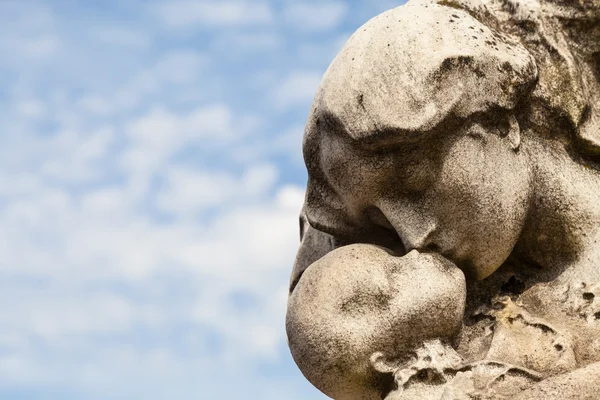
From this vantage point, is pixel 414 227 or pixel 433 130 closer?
pixel 433 130

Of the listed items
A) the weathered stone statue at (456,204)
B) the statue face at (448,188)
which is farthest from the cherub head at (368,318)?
the statue face at (448,188)

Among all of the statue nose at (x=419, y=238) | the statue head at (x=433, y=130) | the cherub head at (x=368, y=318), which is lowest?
the cherub head at (x=368, y=318)

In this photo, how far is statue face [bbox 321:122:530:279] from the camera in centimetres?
372

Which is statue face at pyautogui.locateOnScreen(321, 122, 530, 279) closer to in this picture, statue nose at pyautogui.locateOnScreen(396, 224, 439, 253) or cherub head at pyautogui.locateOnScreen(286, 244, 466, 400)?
statue nose at pyautogui.locateOnScreen(396, 224, 439, 253)

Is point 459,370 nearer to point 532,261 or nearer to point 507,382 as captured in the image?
point 507,382

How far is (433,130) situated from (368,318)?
640 mm

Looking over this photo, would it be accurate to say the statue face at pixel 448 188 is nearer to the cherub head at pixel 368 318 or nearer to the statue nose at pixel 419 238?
the statue nose at pixel 419 238

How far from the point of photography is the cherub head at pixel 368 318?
3.65 metres

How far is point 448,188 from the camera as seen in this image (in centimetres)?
373

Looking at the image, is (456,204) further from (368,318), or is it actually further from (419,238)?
(368,318)

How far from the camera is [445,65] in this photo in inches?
145

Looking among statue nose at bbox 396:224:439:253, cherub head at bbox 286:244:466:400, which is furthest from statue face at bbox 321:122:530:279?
cherub head at bbox 286:244:466:400

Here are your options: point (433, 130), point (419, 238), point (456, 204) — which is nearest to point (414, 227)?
point (419, 238)

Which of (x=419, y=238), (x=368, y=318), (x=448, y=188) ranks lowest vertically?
(x=368, y=318)
